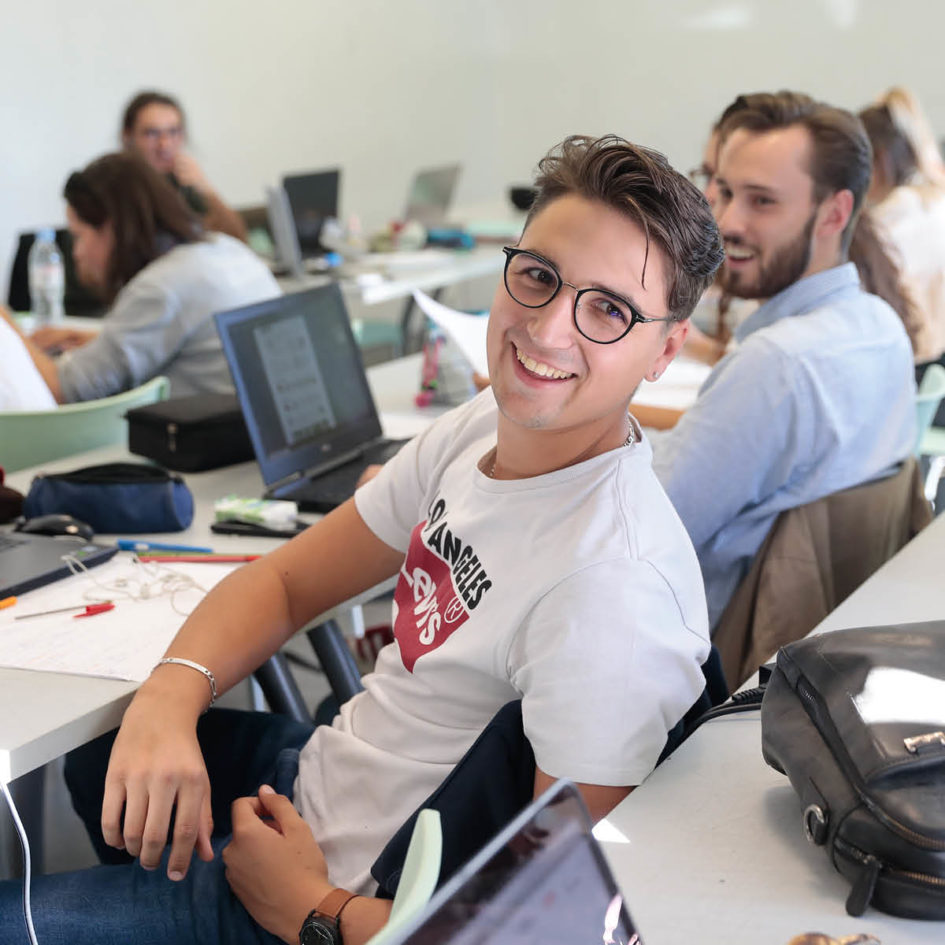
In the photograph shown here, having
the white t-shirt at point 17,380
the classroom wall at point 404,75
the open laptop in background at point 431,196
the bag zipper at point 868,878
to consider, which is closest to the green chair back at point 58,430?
the white t-shirt at point 17,380

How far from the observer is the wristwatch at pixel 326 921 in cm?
113

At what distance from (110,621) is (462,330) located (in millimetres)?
1235

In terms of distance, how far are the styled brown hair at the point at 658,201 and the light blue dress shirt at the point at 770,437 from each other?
0.59 m

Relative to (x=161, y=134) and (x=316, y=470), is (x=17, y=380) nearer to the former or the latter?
(x=316, y=470)

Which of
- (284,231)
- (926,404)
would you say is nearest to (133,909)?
(926,404)

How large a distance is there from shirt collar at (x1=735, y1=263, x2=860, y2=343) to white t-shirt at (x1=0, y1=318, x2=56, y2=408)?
156cm

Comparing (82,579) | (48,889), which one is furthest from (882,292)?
(48,889)

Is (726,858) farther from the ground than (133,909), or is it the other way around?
(726,858)

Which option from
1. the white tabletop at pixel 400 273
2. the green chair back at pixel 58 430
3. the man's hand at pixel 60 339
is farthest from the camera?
the white tabletop at pixel 400 273

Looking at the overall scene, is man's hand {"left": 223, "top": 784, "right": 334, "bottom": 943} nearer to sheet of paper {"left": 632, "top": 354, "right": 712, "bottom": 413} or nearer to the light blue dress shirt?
the light blue dress shirt

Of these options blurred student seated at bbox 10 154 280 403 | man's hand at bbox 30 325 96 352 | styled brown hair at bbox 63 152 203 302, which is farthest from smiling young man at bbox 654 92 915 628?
man's hand at bbox 30 325 96 352

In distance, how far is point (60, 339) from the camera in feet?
12.2

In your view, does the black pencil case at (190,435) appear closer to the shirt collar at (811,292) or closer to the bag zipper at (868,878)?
the shirt collar at (811,292)

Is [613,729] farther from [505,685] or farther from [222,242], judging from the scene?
[222,242]
